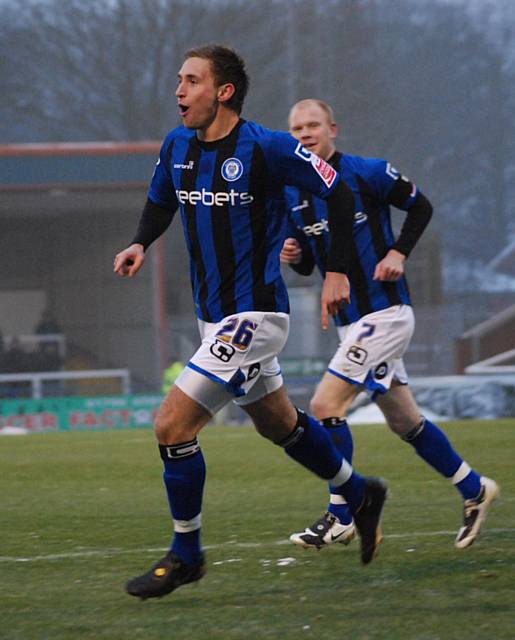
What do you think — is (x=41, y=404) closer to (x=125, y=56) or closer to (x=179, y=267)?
(x=179, y=267)

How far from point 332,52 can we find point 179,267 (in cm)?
655

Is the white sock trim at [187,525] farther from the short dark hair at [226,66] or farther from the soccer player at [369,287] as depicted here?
the soccer player at [369,287]

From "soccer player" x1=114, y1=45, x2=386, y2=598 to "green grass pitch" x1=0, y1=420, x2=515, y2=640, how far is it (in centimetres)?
37

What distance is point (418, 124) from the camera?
33.0m

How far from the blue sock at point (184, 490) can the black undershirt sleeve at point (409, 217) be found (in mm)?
1896

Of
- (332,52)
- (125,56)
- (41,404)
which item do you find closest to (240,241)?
(41,404)

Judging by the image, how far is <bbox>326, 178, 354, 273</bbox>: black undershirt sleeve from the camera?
15.8 ft

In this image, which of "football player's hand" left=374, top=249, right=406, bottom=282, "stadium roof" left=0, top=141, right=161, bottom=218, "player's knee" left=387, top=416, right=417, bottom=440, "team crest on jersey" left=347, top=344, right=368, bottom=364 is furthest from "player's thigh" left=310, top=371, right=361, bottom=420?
"stadium roof" left=0, top=141, right=161, bottom=218

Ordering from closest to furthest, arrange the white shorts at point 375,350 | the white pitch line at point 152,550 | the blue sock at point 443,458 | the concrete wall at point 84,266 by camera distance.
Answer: the white pitch line at point 152,550 < the blue sock at point 443,458 < the white shorts at point 375,350 < the concrete wall at point 84,266

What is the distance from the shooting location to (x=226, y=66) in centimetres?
482

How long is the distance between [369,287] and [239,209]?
1652mm

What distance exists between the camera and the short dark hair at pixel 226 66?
481 centimetres

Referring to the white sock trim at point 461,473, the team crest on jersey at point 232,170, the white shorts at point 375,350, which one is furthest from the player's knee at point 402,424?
the team crest on jersey at point 232,170

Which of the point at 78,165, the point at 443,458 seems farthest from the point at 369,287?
the point at 78,165
